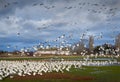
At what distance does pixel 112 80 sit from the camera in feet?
115

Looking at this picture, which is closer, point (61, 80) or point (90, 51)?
point (61, 80)

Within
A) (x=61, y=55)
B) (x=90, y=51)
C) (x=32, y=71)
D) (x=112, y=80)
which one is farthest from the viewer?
(x=61, y=55)

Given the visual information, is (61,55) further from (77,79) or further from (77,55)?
(77,79)

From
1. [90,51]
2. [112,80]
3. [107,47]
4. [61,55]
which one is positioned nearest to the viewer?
[112,80]

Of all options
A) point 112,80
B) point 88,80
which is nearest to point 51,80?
point 88,80

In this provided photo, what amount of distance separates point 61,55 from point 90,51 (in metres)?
17.1

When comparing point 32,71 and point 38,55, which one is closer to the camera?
point 32,71

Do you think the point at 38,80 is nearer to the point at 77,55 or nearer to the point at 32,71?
the point at 32,71

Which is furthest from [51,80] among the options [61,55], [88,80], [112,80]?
[61,55]

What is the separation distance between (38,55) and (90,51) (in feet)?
58.8

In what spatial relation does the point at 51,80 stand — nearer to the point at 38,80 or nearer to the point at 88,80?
the point at 38,80

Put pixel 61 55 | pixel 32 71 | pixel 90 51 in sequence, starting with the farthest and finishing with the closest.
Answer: pixel 61 55 < pixel 90 51 < pixel 32 71

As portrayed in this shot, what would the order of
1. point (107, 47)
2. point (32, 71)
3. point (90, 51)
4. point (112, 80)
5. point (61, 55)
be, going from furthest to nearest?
point (61, 55) → point (90, 51) → point (107, 47) → point (32, 71) → point (112, 80)

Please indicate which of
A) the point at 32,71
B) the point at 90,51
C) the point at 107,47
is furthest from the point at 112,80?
the point at 90,51
